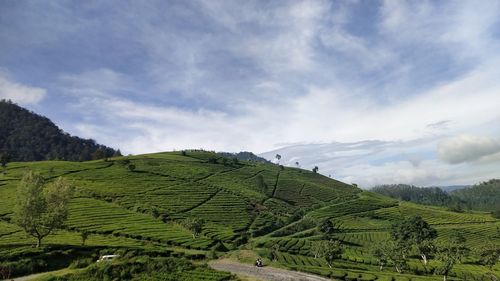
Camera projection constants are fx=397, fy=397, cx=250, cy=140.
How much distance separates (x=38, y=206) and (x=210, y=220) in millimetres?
58494

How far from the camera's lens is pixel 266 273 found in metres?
64.4

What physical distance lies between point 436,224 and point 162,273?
152 m

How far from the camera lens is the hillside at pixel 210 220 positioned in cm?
8144

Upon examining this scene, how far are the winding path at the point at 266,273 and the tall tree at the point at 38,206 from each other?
102 ft

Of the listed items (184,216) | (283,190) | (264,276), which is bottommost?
(264,276)

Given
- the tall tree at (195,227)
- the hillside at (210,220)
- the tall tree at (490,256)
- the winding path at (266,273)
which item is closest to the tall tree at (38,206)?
the hillside at (210,220)

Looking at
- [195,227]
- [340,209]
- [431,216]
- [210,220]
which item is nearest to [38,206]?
[195,227]

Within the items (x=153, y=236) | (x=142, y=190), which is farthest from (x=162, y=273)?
(x=142, y=190)

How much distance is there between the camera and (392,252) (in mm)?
94125

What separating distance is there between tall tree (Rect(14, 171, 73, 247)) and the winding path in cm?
3113

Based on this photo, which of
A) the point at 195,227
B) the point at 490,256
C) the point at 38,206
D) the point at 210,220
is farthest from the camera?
the point at 210,220

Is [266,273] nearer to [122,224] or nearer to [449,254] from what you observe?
[122,224]

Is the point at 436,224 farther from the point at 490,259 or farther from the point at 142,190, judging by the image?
the point at 142,190

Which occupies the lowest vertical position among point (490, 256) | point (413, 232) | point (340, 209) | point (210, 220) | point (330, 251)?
point (490, 256)
